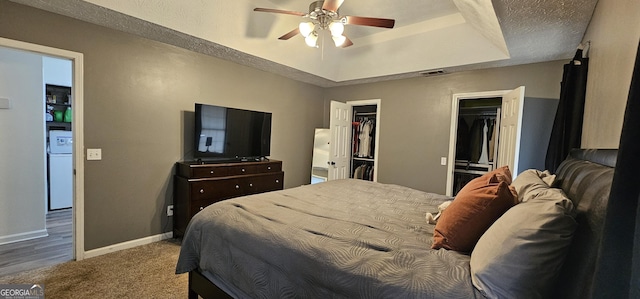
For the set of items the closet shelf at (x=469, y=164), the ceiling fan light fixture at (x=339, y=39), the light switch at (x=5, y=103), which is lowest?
the closet shelf at (x=469, y=164)

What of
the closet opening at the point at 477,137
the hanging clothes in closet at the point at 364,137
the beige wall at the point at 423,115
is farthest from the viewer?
the hanging clothes in closet at the point at 364,137

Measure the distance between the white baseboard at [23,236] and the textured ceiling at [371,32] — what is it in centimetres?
258

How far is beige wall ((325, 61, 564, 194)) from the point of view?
11.4 feet

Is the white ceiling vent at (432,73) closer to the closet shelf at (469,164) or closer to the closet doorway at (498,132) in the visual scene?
the closet doorway at (498,132)

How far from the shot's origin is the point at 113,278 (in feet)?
7.63

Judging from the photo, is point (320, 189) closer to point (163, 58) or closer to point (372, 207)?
point (372, 207)

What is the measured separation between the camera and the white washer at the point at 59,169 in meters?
4.28

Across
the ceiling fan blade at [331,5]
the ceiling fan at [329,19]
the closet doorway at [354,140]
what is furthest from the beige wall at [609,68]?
the closet doorway at [354,140]

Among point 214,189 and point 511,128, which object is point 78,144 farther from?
point 511,128

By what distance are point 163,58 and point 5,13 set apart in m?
1.20

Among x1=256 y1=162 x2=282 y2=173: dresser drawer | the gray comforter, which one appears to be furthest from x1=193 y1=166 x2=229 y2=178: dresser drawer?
the gray comforter

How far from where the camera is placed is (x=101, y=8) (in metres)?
2.26

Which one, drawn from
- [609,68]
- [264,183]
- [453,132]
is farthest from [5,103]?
[453,132]

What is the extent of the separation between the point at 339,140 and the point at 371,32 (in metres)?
1.80
